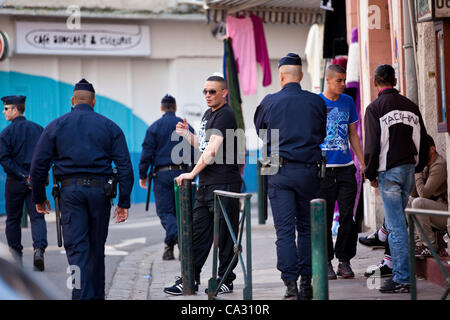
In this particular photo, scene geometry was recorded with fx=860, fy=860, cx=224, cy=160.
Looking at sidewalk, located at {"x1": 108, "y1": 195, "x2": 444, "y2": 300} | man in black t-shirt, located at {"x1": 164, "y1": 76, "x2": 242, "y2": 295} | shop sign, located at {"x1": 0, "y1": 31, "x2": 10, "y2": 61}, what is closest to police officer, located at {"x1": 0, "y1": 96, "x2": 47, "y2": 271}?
sidewalk, located at {"x1": 108, "y1": 195, "x2": 444, "y2": 300}

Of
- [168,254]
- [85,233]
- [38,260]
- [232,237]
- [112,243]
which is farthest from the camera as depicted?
[112,243]

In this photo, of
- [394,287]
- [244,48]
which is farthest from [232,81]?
[394,287]

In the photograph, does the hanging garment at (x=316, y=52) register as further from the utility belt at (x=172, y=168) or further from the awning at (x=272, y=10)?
the utility belt at (x=172, y=168)

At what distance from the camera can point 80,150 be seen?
6.96m

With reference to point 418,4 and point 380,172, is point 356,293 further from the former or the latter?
point 418,4

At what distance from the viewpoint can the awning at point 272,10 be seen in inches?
527

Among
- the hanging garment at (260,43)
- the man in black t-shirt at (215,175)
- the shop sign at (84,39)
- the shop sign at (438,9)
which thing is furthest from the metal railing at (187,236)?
the shop sign at (84,39)

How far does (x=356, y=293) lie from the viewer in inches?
280

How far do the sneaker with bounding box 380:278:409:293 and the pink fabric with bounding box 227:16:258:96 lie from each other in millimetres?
7839

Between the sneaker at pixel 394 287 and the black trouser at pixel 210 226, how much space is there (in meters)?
1.34

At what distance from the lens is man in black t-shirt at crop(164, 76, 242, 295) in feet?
24.5

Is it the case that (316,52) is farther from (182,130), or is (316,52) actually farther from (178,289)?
(178,289)

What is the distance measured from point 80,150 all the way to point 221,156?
1268 millimetres
